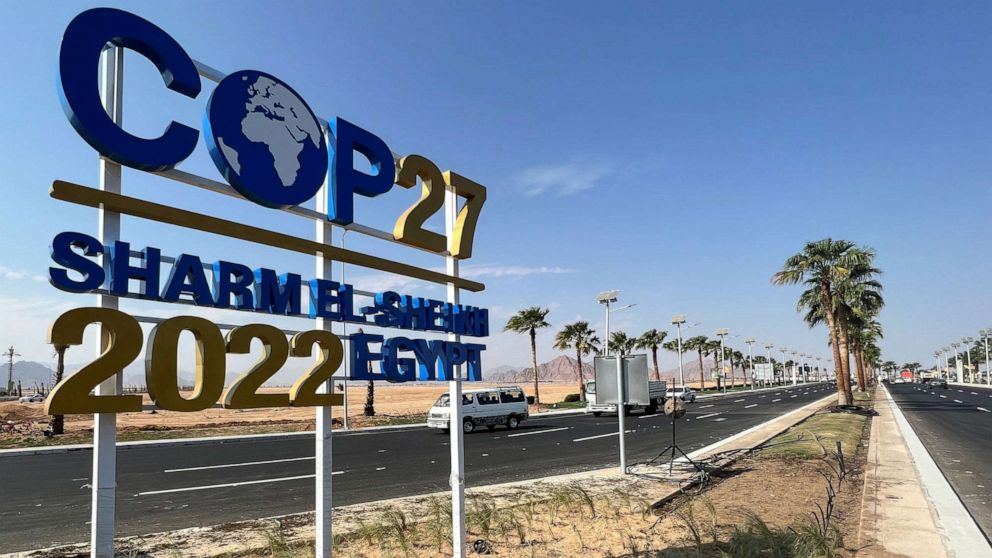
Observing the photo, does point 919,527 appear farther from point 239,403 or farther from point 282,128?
point 282,128

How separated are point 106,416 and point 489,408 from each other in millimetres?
27816

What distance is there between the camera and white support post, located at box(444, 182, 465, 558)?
8016mm

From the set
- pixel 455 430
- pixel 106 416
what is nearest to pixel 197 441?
pixel 455 430

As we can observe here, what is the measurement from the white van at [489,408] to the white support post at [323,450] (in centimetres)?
2291

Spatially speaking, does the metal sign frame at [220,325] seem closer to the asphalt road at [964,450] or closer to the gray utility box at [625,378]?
the gray utility box at [625,378]

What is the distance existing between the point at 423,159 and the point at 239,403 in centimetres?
450

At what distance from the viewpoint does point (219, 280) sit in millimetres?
5531

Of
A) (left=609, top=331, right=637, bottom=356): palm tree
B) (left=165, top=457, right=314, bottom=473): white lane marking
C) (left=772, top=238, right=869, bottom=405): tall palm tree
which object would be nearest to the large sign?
(left=165, top=457, right=314, bottom=473): white lane marking

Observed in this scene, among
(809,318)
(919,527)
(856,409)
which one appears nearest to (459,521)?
(919,527)

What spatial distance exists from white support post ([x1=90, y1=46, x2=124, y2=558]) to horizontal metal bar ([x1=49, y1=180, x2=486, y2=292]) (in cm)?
13

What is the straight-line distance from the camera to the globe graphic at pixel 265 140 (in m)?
5.88

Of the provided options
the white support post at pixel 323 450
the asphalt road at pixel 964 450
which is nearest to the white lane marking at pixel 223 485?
the white support post at pixel 323 450

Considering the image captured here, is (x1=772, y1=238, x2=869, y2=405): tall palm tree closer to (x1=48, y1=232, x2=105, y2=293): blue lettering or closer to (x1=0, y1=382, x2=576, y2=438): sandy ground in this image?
(x1=0, y1=382, x2=576, y2=438): sandy ground

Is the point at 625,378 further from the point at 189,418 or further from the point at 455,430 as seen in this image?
the point at 189,418
